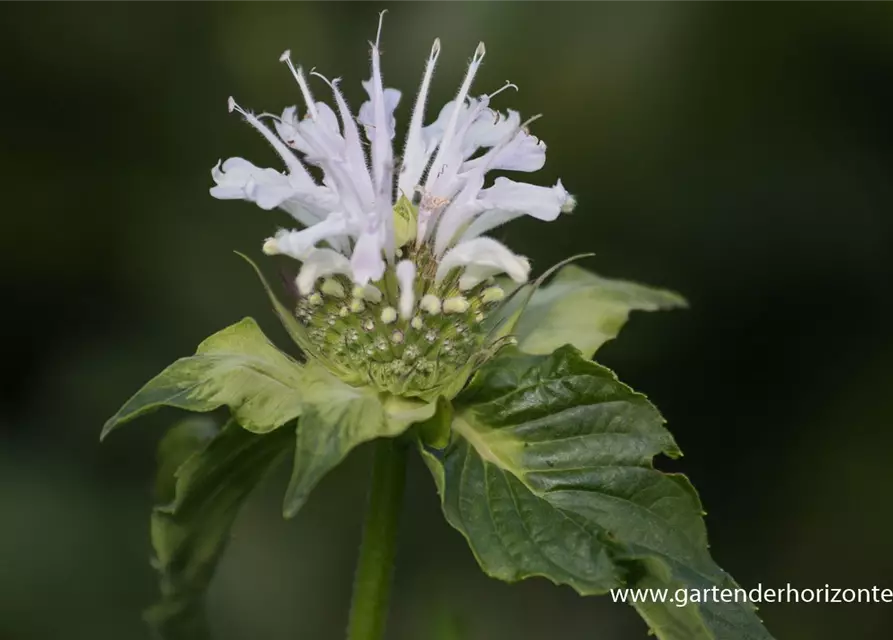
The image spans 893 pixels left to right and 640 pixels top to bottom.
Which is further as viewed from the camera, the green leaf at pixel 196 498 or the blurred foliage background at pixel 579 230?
the blurred foliage background at pixel 579 230

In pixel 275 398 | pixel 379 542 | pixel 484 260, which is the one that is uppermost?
pixel 484 260

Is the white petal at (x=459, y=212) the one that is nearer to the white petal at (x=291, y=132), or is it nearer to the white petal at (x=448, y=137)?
the white petal at (x=448, y=137)

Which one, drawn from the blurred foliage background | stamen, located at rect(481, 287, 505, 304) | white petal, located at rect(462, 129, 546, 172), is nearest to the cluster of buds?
stamen, located at rect(481, 287, 505, 304)

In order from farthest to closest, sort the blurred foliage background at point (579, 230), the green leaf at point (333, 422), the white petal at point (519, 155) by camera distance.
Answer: the blurred foliage background at point (579, 230) → the white petal at point (519, 155) → the green leaf at point (333, 422)

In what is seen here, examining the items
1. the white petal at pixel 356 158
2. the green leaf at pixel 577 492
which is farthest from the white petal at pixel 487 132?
the green leaf at pixel 577 492

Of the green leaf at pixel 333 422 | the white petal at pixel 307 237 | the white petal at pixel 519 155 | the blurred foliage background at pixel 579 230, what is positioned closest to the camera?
the green leaf at pixel 333 422

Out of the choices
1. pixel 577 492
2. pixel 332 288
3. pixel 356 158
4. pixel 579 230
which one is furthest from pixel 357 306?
pixel 579 230

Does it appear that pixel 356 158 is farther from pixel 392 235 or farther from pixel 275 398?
pixel 275 398
